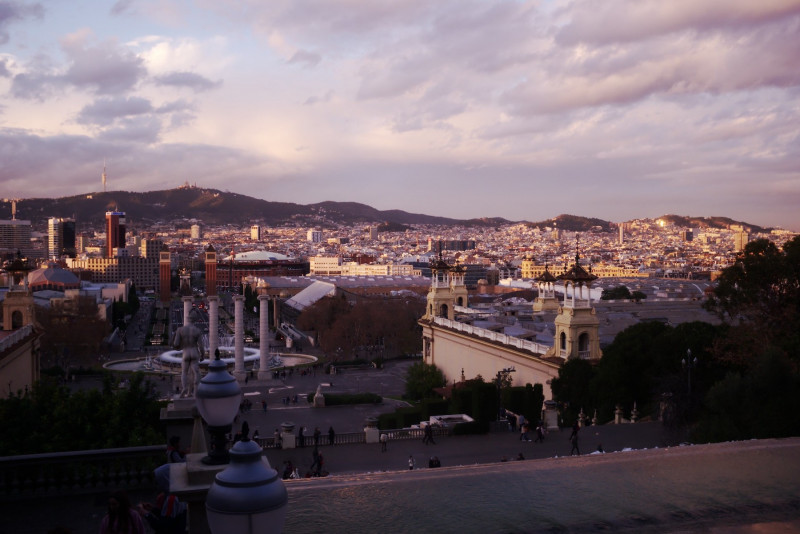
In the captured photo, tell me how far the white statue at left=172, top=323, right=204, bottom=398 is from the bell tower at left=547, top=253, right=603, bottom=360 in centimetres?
1211

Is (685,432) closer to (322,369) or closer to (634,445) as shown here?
(634,445)

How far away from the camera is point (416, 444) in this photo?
17.4m

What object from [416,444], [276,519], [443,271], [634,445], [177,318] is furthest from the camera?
[177,318]

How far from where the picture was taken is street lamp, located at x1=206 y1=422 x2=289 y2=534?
A: 332cm

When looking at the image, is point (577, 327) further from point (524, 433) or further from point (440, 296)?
point (440, 296)

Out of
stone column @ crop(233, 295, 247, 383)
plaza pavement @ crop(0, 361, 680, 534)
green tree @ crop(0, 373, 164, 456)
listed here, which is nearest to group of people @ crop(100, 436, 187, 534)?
plaza pavement @ crop(0, 361, 680, 534)

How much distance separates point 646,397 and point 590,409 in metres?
1.46

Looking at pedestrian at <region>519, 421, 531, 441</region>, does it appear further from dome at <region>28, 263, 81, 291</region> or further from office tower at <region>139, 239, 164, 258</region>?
office tower at <region>139, 239, 164, 258</region>

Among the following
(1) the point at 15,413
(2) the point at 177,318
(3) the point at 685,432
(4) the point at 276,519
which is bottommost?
(2) the point at 177,318

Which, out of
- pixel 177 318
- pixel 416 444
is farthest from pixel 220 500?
pixel 177 318

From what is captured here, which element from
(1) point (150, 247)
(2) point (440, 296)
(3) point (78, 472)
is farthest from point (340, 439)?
(1) point (150, 247)

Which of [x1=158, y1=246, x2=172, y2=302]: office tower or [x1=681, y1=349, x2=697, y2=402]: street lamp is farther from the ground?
[x1=681, y1=349, x2=697, y2=402]: street lamp

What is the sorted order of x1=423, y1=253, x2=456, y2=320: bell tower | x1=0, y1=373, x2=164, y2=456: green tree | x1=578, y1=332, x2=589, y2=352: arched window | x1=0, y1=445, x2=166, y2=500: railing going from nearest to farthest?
1. x1=0, y1=445, x2=166, y2=500: railing
2. x1=0, y1=373, x2=164, y2=456: green tree
3. x1=578, y1=332, x2=589, y2=352: arched window
4. x1=423, y1=253, x2=456, y2=320: bell tower

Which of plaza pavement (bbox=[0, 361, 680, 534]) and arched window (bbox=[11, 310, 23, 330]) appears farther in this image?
arched window (bbox=[11, 310, 23, 330])
